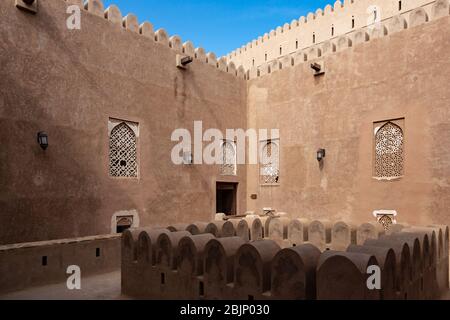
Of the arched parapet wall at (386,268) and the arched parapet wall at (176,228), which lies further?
the arched parapet wall at (176,228)

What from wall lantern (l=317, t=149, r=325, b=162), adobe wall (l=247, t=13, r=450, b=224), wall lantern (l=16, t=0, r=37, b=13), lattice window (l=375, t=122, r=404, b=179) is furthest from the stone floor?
wall lantern (l=16, t=0, r=37, b=13)

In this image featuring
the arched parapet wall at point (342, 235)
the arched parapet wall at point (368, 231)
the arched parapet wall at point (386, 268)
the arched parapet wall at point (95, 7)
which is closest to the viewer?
the arched parapet wall at point (386, 268)

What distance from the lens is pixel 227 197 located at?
12797mm

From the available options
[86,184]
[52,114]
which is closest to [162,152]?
[86,184]

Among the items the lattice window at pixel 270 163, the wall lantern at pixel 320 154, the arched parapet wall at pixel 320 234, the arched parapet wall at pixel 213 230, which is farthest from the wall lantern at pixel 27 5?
the wall lantern at pixel 320 154

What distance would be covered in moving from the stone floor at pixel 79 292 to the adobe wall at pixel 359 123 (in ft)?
11.6

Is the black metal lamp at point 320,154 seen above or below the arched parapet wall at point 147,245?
above

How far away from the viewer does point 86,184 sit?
323 inches

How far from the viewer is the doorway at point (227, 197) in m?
12.4

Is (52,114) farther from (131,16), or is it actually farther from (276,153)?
(276,153)

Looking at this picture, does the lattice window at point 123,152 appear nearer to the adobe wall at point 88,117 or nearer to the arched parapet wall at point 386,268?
the adobe wall at point 88,117

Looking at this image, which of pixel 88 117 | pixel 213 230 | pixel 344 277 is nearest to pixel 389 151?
pixel 213 230
